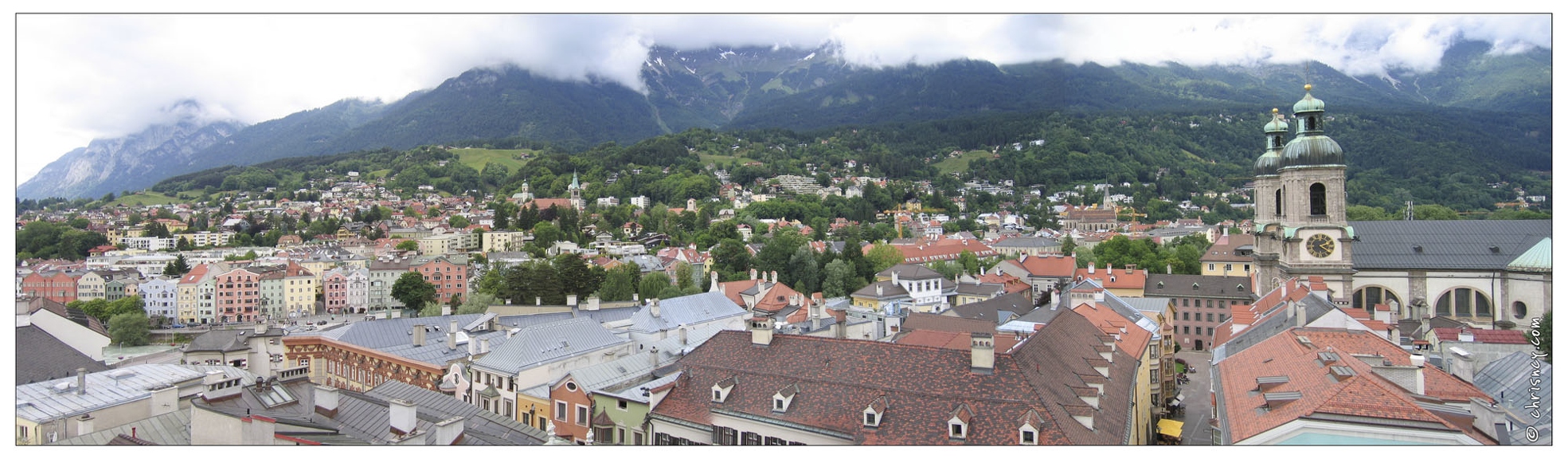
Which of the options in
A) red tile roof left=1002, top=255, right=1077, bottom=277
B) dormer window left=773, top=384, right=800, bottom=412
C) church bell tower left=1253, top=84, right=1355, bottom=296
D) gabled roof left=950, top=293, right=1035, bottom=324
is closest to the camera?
dormer window left=773, top=384, right=800, bottom=412

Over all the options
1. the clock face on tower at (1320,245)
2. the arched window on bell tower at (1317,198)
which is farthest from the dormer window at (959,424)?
the arched window on bell tower at (1317,198)


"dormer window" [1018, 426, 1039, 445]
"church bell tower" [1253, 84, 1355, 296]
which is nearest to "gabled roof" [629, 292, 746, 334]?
"dormer window" [1018, 426, 1039, 445]

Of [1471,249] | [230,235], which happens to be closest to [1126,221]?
[1471,249]

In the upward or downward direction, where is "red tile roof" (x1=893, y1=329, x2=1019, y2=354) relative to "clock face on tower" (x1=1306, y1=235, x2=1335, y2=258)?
downward

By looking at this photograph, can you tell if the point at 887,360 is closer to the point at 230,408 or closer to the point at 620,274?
the point at 230,408

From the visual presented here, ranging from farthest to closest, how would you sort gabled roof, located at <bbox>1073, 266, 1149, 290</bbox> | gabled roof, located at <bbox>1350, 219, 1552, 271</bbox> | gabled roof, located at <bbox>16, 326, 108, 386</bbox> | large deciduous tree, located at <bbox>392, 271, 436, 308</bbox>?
large deciduous tree, located at <bbox>392, 271, 436, 308</bbox> → gabled roof, located at <bbox>1073, 266, 1149, 290</bbox> → gabled roof, located at <bbox>1350, 219, 1552, 271</bbox> → gabled roof, located at <bbox>16, 326, 108, 386</bbox>

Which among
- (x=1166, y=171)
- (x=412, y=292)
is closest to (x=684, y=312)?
(x=412, y=292)

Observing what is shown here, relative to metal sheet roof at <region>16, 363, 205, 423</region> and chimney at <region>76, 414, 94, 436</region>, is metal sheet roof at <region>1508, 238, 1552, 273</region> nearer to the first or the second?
metal sheet roof at <region>16, 363, 205, 423</region>
